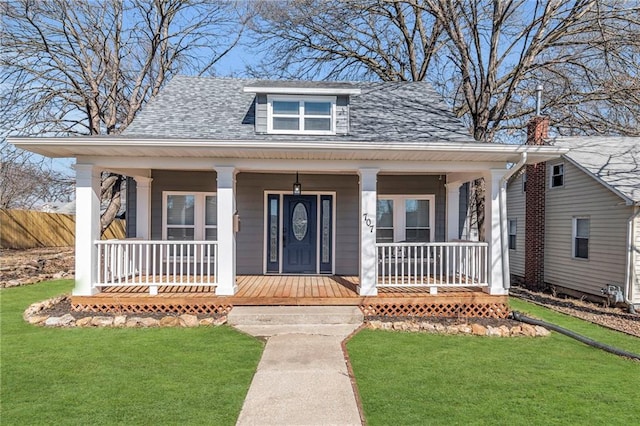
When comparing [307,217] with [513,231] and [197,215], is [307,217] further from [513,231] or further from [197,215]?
[513,231]

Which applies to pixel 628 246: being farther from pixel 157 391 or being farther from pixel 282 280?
pixel 157 391

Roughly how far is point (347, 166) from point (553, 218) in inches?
356

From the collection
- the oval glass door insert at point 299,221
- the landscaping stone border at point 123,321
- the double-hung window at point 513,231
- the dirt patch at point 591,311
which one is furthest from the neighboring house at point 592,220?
the landscaping stone border at point 123,321

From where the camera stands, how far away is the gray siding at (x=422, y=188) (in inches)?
381

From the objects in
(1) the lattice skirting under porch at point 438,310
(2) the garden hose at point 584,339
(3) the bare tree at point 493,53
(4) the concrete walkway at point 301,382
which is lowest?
(2) the garden hose at point 584,339

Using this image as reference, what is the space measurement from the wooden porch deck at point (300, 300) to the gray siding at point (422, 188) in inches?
91.0

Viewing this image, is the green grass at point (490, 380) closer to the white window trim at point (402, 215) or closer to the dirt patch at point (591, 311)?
the dirt patch at point (591, 311)

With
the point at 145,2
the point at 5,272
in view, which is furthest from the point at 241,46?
the point at 5,272

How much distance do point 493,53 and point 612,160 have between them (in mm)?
4860

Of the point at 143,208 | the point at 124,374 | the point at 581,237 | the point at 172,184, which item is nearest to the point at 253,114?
the point at 172,184

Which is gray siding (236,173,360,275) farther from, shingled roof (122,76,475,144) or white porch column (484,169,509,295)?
white porch column (484,169,509,295)

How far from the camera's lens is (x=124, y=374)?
4.56 m

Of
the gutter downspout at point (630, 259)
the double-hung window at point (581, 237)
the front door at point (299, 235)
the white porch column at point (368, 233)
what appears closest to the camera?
the white porch column at point (368, 233)

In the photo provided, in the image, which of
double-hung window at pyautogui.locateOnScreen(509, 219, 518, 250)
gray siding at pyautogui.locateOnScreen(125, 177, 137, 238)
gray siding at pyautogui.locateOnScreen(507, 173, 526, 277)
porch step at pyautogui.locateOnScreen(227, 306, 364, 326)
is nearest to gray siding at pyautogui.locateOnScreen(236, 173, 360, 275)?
gray siding at pyautogui.locateOnScreen(125, 177, 137, 238)
